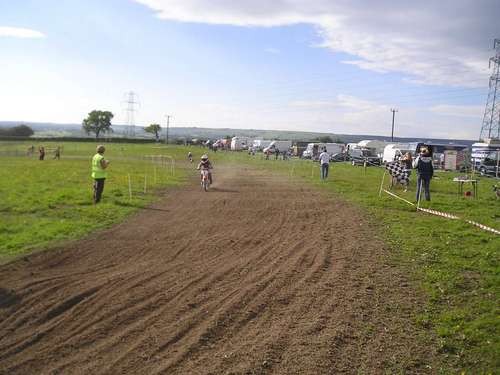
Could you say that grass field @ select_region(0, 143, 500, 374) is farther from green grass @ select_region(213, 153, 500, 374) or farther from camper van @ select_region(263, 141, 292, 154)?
camper van @ select_region(263, 141, 292, 154)

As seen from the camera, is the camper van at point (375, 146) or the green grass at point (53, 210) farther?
the camper van at point (375, 146)

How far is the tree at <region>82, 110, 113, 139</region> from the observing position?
149500 millimetres

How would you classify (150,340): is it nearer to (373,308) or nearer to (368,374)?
(368,374)

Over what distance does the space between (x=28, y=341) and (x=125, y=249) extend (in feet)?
14.3

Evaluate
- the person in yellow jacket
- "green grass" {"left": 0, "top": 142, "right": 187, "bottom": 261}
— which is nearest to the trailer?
"green grass" {"left": 0, "top": 142, "right": 187, "bottom": 261}

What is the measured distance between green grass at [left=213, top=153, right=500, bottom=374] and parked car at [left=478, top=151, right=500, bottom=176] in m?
23.4

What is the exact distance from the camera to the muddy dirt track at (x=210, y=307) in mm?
5148

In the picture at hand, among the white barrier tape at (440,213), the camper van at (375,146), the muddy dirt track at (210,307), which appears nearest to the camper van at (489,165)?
the camper van at (375,146)

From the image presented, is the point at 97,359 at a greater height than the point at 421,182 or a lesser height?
lesser

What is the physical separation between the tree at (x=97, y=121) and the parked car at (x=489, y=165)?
126050 mm

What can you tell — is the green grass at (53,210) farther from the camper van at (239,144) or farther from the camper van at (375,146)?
the camper van at (239,144)

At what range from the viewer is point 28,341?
5512 millimetres

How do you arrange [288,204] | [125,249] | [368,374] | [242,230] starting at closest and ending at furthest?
[368,374]
[125,249]
[242,230]
[288,204]

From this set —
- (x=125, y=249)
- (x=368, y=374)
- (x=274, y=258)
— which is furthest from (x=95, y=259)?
(x=368, y=374)
